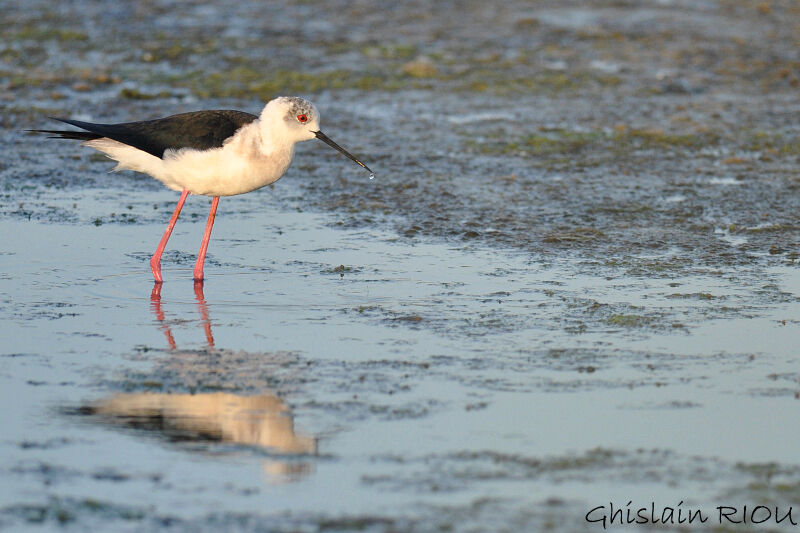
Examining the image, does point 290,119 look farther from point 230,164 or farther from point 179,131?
point 179,131

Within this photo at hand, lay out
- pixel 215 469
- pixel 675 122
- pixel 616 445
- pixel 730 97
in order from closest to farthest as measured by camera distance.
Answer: pixel 215 469 → pixel 616 445 → pixel 675 122 → pixel 730 97

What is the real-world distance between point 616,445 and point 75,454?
6.35 feet

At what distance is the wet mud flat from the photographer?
4.45 m

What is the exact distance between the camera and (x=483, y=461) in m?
4.63

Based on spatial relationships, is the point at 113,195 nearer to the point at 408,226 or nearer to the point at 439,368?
the point at 408,226

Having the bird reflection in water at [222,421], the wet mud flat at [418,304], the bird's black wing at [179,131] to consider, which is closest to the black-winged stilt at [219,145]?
the bird's black wing at [179,131]

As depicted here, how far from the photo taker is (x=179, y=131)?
291 inches

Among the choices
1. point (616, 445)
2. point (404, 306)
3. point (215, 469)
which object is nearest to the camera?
point (215, 469)

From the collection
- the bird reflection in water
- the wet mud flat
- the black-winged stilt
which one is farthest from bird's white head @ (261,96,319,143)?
the bird reflection in water

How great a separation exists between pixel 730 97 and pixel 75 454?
907cm

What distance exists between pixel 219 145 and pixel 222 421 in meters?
2.61

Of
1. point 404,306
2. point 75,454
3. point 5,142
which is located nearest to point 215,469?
point 75,454

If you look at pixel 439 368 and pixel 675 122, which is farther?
pixel 675 122

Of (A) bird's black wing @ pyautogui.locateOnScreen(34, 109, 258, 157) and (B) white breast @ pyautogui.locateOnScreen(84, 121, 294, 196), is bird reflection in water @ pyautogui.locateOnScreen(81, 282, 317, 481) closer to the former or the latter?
(B) white breast @ pyautogui.locateOnScreen(84, 121, 294, 196)
